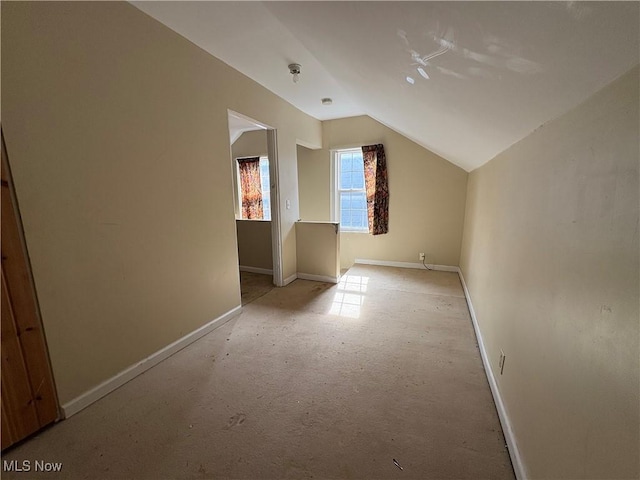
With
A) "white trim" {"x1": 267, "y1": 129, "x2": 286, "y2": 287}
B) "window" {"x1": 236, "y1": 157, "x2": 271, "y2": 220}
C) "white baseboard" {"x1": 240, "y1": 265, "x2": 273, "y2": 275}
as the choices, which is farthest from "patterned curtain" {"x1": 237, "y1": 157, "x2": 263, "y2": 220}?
"white trim" {"x1": 267, "y1": 129, "x2": 286, "y2": 287}

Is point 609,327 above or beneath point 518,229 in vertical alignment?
beneath

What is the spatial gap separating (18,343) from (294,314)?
1.93 meters

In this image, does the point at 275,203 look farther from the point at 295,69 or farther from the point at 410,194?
the point at 410,194

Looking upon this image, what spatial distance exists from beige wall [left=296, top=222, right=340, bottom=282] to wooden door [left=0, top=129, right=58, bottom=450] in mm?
2754

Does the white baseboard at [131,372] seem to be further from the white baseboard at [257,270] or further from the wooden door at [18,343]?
the white baseboard at [257,270]

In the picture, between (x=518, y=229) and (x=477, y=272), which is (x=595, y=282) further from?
(x=477, y=272)

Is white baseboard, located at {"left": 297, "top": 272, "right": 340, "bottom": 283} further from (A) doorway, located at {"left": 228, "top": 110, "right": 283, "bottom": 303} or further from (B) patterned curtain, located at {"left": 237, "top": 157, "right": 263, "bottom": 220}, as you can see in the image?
(B) patterned curtain, located at {"left": 237, "top": 157, "right": 263, "bottom": 220}

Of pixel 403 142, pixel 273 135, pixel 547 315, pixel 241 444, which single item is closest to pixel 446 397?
pixel 547 315

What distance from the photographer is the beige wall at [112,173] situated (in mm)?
1329

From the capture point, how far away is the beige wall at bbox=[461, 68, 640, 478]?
2.10 feet

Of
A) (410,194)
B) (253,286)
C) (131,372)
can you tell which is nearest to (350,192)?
(410,194)

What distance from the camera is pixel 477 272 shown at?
104 inches

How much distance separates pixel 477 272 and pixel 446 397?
1.43 meters

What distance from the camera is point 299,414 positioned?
4.99 feet
